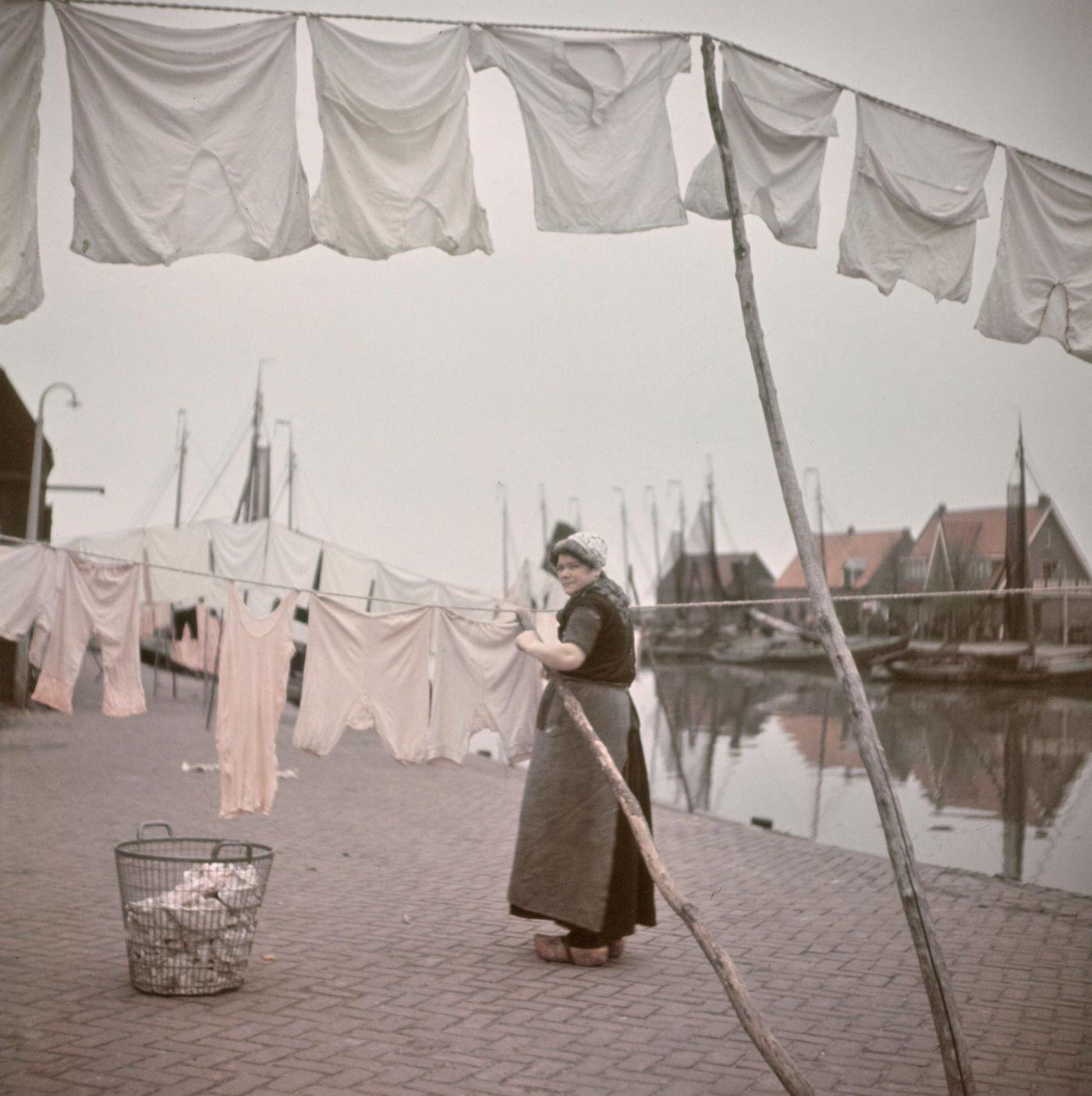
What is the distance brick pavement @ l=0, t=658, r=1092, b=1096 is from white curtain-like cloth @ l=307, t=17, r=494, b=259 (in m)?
3.32

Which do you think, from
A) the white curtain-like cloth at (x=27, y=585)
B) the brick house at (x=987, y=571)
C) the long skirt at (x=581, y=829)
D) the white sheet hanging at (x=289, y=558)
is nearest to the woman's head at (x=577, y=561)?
the long skirt at (x=581, y=829)

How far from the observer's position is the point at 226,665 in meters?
7.48

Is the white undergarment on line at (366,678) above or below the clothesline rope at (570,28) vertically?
below

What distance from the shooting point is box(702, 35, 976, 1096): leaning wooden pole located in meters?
4.53

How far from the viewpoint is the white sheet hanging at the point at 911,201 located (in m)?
6.58

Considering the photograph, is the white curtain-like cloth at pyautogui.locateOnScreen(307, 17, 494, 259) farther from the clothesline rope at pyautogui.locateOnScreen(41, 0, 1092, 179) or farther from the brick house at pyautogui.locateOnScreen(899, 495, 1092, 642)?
the brick house at pyautogui.locateOnScreen(899, 495, 1092, 642)

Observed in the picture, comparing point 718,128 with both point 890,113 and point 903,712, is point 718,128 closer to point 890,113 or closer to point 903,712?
point 890,113

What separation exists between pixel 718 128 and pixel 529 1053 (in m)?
4.10

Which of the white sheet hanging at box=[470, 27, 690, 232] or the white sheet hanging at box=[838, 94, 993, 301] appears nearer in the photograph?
the white sheet hanging at box=[470, 27, 690, 232]

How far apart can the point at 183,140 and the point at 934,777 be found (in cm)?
2565

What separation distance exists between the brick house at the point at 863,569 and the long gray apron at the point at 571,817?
1673 inches

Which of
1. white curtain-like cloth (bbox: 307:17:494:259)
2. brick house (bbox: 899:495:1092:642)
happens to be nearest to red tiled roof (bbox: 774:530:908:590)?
brick house (bbox: 899:495:1092:642)

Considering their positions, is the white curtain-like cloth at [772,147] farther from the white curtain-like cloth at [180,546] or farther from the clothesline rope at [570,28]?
the white curtain-like cloth at [180,546]

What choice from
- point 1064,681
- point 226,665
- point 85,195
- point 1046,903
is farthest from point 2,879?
point 1064,681
